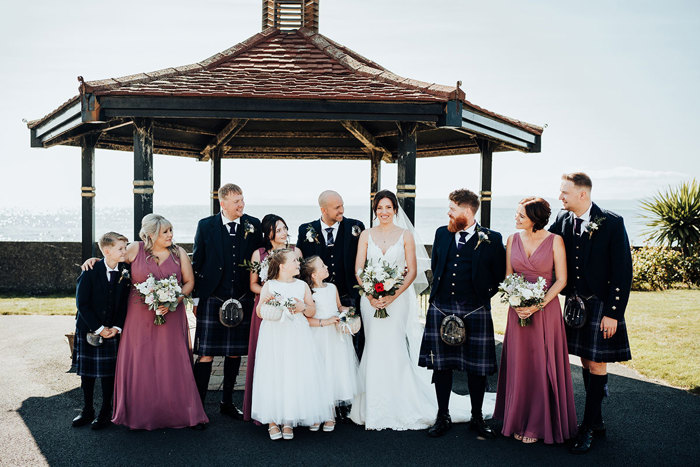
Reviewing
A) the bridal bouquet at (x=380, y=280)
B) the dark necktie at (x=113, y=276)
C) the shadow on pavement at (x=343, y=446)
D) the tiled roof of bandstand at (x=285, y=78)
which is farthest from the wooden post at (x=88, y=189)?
the bridal bouquet at (x=380, y=280)

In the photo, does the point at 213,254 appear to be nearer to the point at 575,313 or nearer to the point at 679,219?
the point at 575,313

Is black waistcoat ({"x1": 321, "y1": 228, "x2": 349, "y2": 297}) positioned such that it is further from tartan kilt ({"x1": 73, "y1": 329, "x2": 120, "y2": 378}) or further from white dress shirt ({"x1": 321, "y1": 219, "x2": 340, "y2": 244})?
tartan kilt ({"x1": 73, "y1": 329, "x2": 120, "y2": 378})

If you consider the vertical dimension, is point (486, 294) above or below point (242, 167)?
below

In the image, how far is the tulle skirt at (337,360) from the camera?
5.23 m

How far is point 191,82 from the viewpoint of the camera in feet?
21.4

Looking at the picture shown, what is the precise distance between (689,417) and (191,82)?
6.45m

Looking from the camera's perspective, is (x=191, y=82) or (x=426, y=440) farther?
(x=191, y=82)

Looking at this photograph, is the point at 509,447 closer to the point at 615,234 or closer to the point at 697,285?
the point at 615,234

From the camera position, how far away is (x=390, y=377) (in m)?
5.43

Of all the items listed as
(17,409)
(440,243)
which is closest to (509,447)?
(440,243)

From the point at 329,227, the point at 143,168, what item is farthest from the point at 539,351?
the point at 143,168

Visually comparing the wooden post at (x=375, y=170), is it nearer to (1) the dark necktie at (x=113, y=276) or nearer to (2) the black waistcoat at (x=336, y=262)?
(2) the black waistcoat at (x=336, y=262)

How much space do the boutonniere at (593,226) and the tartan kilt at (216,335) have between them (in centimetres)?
333

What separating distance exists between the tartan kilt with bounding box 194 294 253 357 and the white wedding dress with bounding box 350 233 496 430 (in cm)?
123
